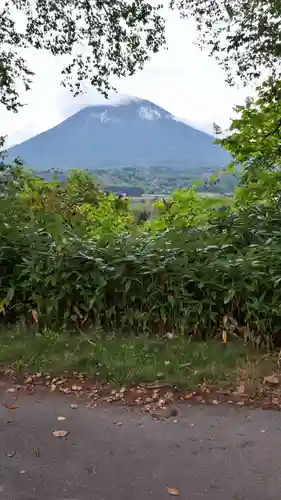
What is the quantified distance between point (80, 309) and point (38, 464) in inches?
80.6

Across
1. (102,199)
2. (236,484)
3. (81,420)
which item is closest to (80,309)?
A: (81,420)

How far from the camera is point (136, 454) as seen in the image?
8.96 feet

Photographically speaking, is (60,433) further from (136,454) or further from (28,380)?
(28,380)

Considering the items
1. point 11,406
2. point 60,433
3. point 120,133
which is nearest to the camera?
point 60,433

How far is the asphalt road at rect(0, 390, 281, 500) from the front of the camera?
2425 millimetres

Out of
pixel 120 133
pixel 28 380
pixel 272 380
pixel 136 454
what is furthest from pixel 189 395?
pixel 120 133

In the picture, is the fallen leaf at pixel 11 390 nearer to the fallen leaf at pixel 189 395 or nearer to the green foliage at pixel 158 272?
the green foliage at pixel 158 272

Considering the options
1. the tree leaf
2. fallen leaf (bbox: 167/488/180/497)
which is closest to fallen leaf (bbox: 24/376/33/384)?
the tree leaf

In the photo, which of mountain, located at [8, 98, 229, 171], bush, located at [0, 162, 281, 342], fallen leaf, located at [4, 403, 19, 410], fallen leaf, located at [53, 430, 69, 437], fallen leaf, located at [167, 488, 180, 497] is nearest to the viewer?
fallen leaf, located at [167, 488, 180, 497]

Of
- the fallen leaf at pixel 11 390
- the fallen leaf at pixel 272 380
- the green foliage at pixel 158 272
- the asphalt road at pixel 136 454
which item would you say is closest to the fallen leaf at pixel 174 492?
the asphalt road at pixel 136 454

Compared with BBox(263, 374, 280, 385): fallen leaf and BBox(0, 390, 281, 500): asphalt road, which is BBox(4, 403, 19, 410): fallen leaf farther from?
BBox(263, 374, 280, 385): fallen leaf

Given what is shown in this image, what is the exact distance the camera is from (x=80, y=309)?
181 inches

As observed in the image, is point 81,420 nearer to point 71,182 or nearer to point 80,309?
point 80,309

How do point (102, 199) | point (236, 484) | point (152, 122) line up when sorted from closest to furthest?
point (236, 484), point (102, 199), point (152, 122)
